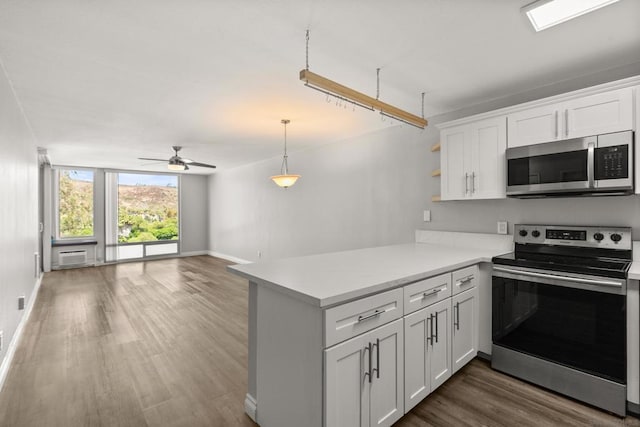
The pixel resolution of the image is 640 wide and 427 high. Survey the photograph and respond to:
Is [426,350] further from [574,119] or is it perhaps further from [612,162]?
[574,119]

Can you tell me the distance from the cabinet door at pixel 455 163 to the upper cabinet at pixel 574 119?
41 centimetres

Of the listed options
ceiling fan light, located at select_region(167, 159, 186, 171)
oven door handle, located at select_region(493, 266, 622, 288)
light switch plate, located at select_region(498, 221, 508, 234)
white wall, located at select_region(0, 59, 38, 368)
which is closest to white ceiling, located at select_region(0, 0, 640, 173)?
white wall, located at select_region(0, 59, 38, 368)

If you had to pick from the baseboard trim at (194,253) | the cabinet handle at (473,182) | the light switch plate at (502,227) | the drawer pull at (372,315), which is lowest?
the baseboard trim at (194,253)

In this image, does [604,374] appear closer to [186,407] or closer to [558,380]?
[558,380]

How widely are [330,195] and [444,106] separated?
7.28 ft

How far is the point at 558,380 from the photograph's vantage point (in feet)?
7.12

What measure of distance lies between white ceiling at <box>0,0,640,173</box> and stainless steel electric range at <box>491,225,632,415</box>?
143 cm

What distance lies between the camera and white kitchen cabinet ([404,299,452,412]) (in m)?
1.87

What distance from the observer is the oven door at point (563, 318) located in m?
1.97

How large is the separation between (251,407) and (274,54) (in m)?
2.39

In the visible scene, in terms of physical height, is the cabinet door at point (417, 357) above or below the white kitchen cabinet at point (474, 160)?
below

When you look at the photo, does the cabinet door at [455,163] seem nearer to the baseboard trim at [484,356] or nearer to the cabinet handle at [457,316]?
the cabinet handle at [457,316]

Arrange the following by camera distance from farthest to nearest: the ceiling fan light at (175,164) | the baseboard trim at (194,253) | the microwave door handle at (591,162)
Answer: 1. the baseboard trim at (194,253)
2. the ceiling fan light at (175,164)
3. the microwave door handle at (591,162)

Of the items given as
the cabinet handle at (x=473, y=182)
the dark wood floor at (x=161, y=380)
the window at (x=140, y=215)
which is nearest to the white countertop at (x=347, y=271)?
the cabinet handle at (x=473, y=182)
